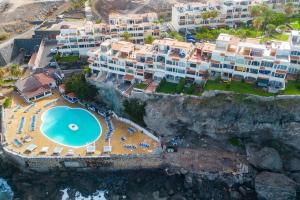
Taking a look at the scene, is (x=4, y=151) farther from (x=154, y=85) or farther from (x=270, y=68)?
(x=270, y=68)

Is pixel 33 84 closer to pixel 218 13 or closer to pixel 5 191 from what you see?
pixel 5 191

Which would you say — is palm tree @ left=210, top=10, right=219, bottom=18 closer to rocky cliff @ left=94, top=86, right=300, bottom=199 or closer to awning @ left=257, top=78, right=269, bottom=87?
awning @ left=257, top=78, right=269, bottom=87

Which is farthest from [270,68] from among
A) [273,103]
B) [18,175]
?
[18,175]

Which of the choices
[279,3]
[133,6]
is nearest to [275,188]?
[279,3]

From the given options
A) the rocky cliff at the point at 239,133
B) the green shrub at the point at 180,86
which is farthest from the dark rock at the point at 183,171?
the green shrub at the point at 180,86

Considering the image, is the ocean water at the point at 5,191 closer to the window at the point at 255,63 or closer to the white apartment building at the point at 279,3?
the window at the point at 255,63
